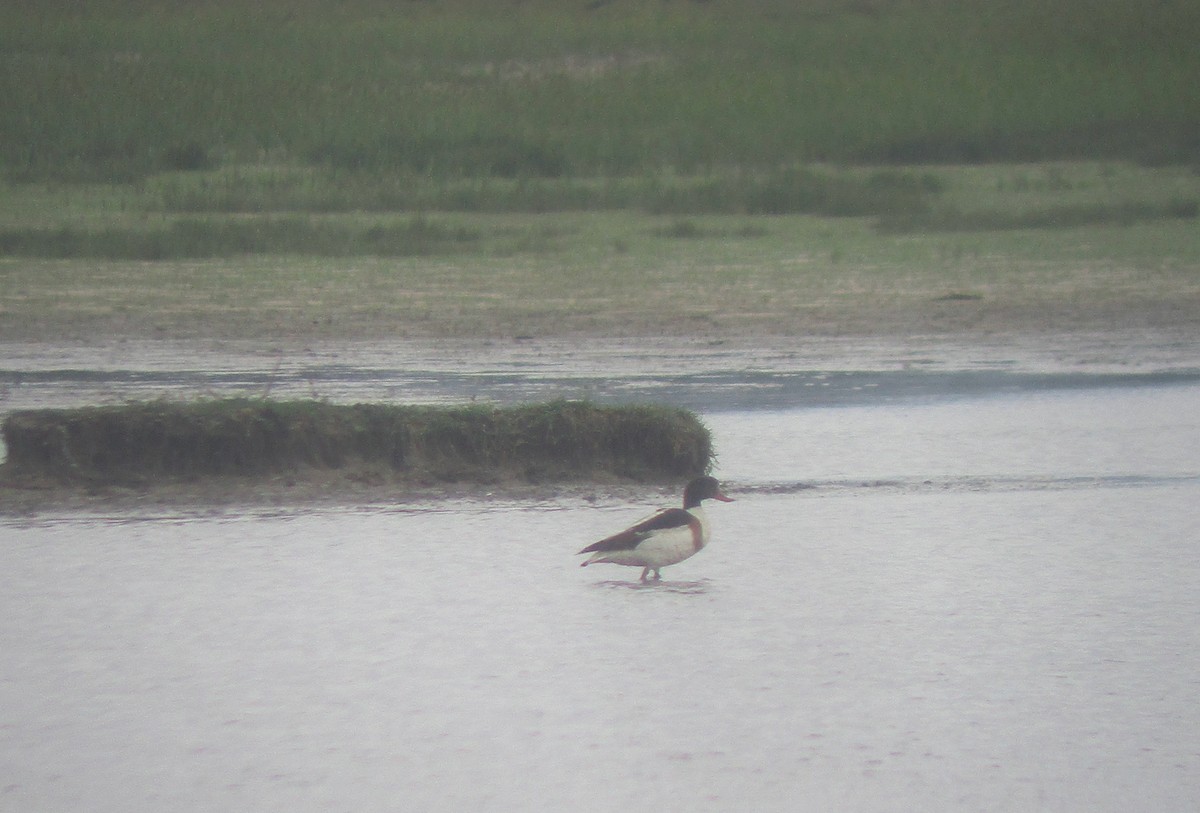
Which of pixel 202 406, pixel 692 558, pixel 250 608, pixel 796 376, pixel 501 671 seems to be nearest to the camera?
pixel 501 671

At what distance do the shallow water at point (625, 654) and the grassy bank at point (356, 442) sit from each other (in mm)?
477

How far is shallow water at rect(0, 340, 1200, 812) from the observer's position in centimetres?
436

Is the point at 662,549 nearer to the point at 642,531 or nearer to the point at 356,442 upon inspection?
the point at 642,531

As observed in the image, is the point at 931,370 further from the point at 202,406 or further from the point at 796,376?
the point at 202,406

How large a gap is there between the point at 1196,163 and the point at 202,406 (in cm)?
2928

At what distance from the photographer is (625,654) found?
5461mm

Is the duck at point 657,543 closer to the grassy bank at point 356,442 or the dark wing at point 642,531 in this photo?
the dark wing at point 642,531

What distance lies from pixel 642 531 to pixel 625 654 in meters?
0.83

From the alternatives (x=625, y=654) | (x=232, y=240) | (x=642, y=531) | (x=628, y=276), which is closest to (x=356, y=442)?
(x=642, y=531)

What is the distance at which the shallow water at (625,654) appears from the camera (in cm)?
436

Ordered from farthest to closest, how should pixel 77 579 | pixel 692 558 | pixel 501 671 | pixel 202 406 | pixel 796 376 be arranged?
pixel 796 376 < pixel 202 406 < pixel 692 558 < pixel 77 579 < pixel 501 671

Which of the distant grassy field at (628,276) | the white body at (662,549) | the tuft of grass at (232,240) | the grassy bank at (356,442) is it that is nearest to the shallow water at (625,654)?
the white body at (662,549)

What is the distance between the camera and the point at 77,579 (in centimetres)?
639

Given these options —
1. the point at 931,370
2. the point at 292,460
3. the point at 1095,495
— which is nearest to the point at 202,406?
the point at 292,460
